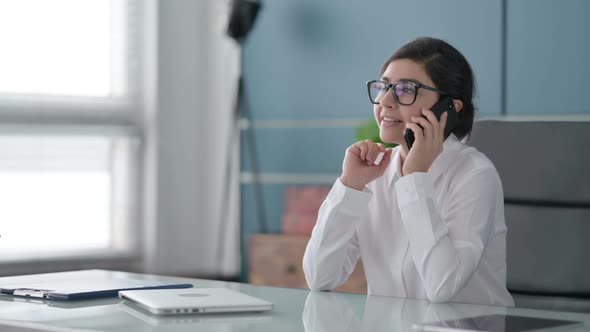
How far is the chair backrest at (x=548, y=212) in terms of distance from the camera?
2.09 meters

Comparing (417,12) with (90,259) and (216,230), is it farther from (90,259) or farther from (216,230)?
(90,259)

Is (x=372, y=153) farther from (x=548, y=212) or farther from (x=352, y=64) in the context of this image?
(x=352, y=64)

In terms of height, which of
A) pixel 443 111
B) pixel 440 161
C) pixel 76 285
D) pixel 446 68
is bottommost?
pixel 76 285

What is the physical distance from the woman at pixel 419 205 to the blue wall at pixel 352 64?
1.72 meters

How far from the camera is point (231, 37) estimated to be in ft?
15.4

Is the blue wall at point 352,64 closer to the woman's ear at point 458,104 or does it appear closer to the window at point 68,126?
the window at point 68,126

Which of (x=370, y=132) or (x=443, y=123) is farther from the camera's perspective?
(x=370, y=132)

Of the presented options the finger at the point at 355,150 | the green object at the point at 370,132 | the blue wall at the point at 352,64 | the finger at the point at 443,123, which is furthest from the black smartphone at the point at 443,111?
the blue wall at the point at 352,64

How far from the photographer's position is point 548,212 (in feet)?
7.00

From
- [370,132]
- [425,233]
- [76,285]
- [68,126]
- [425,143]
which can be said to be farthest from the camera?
[68,126]

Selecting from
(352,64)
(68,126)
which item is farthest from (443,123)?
(68,126)

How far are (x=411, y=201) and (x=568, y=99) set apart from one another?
2.08 meters

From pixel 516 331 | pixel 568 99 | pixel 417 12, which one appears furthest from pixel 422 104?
pixel 417 12

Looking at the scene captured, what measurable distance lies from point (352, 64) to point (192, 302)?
10.1 ft
